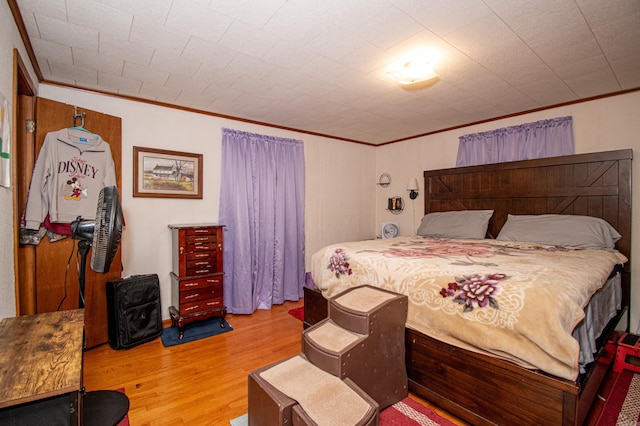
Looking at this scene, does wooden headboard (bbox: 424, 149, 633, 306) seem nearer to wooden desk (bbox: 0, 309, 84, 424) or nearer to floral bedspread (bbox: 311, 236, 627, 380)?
floral bedspread (bbox: 311, 236, 627, 380)

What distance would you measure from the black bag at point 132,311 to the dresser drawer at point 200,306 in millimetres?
241

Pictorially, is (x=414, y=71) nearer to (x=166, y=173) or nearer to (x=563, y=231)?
(x=563, y=231)

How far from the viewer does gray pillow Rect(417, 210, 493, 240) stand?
11.4 ft

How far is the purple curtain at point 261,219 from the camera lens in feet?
11.8

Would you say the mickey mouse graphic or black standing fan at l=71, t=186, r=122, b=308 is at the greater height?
the mickey mouse graphic

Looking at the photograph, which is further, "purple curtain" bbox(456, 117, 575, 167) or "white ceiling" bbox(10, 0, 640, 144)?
"purple curtain" bbox(456, 117, 575, 167)

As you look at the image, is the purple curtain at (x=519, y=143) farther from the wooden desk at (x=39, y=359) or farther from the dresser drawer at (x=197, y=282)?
the wooden desk at (x=39, y=359)

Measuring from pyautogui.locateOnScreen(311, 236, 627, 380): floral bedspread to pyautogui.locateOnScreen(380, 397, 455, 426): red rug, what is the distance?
46 centimetres

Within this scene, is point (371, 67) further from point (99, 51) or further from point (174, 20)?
point (99, 51)

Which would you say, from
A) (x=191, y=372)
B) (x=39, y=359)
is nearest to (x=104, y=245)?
(x=39, y=359)

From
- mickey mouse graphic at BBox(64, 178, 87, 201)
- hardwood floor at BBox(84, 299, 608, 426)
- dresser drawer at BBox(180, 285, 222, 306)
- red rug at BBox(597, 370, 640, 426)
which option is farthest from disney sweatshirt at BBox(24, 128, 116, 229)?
red rug at BBox(597, 370, 640, 426)

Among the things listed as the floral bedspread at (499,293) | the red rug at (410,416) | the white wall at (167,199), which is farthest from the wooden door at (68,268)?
the red rug at (410,416)

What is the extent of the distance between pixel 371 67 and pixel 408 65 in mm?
281

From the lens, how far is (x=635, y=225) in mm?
2805
